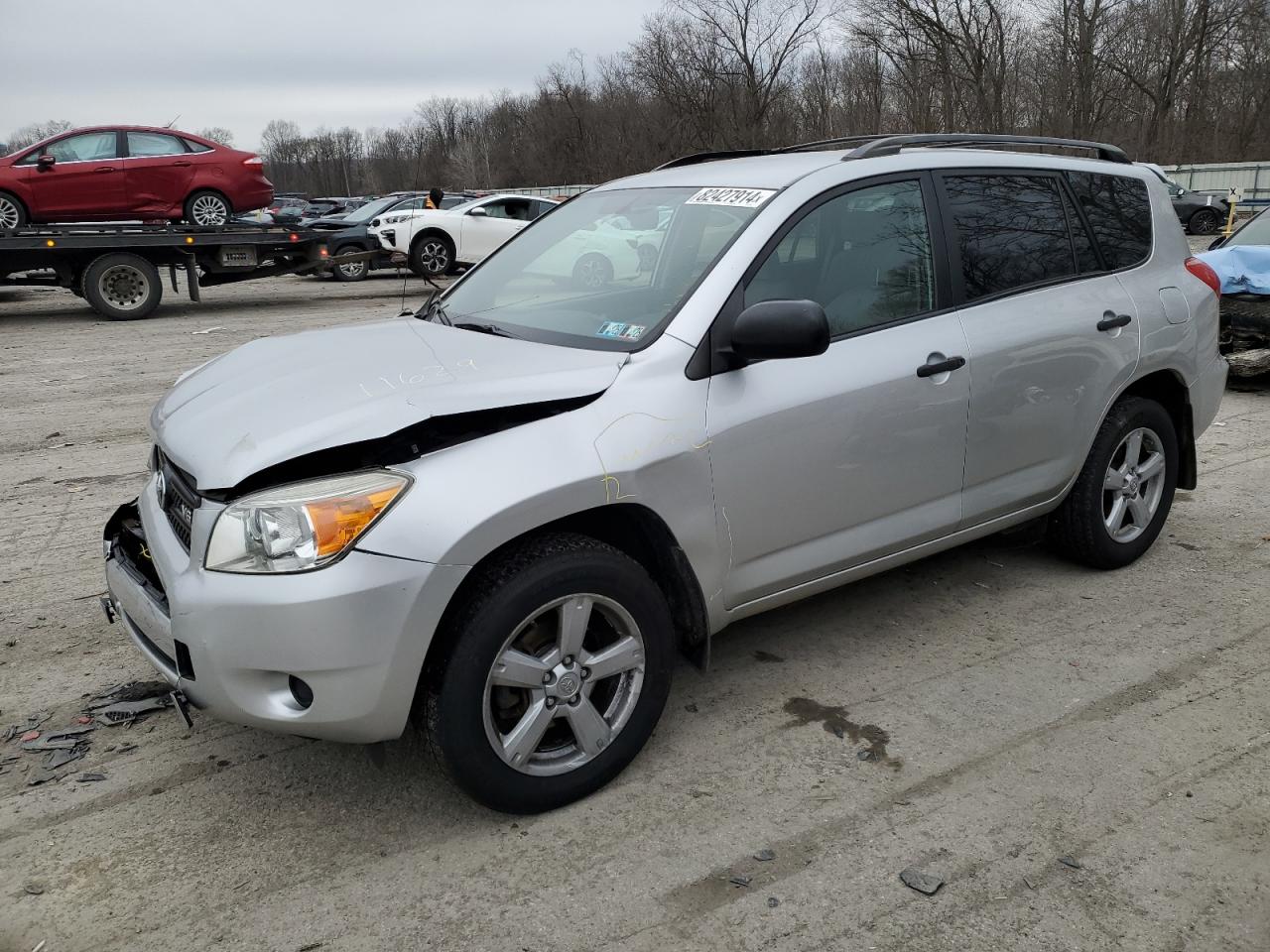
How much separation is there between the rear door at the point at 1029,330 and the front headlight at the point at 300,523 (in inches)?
89.1

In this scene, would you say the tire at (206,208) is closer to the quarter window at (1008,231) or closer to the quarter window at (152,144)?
the quarter window at (152,144)

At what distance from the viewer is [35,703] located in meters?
3.65

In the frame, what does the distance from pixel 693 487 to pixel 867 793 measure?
3.42 feet

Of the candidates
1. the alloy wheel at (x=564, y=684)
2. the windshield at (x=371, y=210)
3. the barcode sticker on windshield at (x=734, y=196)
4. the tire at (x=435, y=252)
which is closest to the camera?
the alloy wheel at (x=564, y=684)

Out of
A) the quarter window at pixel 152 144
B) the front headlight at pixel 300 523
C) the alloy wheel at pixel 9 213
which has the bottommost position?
the front headlight at pixel 300 523

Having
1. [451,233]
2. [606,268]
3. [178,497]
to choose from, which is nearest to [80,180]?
[451,233]

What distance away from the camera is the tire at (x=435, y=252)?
1852cm

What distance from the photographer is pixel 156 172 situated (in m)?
14.9

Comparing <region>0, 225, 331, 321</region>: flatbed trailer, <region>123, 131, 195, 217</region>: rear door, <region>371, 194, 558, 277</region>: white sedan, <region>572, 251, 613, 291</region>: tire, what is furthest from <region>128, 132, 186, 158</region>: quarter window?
<region>572, 251, 613, 291</region>: tire

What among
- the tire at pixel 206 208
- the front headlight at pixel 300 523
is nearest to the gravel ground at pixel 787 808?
the front headlight at pixel 300 523

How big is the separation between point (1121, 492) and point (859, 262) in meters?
1.91

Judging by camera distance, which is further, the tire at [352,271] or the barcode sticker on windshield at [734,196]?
the tire at [352,271]

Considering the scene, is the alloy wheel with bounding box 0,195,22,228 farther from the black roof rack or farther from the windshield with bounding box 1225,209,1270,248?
the windshield with bounding box 1225,209,1270,248

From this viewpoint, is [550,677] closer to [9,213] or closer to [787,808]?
[787,808]
